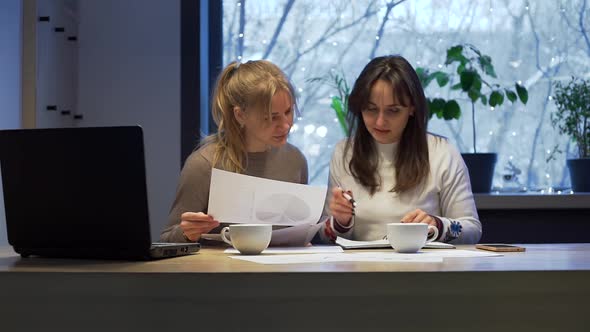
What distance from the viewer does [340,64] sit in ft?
11.5

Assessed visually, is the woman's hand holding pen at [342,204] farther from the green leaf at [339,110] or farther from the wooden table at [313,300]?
the green leaf at [339,110]

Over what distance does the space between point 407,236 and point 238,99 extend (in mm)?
793

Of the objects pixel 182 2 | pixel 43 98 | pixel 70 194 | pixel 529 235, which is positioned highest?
pixel 182 2

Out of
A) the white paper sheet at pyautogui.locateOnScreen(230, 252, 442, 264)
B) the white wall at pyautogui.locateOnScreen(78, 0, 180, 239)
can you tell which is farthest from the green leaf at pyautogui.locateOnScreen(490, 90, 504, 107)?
the white paper sheet at pyautogui.locateOnScreen(230, 252, 442, 264)

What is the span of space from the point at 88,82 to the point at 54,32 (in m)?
0.35

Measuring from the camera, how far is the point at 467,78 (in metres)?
3.07

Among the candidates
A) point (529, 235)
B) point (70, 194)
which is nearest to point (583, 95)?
point (529, 235)

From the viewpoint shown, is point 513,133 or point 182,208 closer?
point 182,208

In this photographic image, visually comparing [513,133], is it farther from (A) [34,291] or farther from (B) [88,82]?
(A) [34,291]

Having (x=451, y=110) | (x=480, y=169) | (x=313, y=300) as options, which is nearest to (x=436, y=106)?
(x=451, y=110)

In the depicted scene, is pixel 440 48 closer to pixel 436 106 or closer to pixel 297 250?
pixel 436 106

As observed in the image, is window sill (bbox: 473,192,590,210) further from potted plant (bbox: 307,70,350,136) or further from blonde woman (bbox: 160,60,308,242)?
blonde woman (bbox: 160,60,308,242)

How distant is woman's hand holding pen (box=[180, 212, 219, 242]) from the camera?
5.52 ft

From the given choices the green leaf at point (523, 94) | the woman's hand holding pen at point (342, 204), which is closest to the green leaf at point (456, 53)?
the green leaf at point (523, 94)
